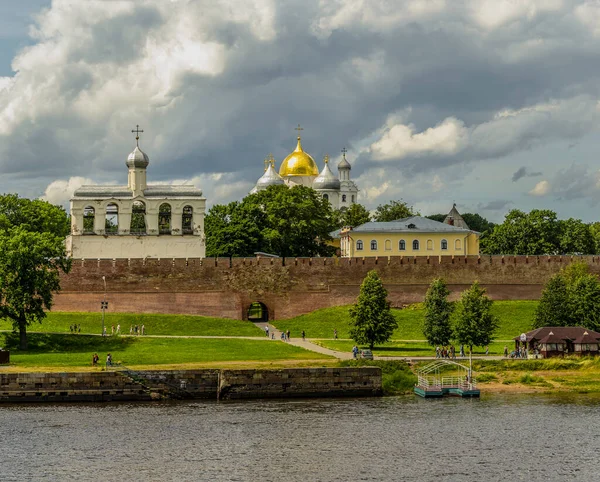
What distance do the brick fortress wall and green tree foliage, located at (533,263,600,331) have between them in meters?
11.9

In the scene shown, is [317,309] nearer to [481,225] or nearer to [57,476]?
[57,476]

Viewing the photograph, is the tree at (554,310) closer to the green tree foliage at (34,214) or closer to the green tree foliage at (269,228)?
the green tree foliage at (269,228)

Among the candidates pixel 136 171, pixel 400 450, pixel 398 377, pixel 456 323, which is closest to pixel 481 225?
pixel 136 171

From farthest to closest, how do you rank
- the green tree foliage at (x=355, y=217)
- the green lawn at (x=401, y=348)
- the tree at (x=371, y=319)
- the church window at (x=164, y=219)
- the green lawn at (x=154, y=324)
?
Answer: 1. the green tree foliage at (x=355, y=217)
2. the church window at (x=164, y=219)
3. the green lawn at (x=154, y=324)
4. the tree at (x=371, y=319)
5. the green lawn at (x=401, y=348)

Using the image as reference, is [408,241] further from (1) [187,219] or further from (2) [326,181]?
(2) [326,181]

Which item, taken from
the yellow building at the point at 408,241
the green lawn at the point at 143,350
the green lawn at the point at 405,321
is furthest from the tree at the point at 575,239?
the green lawn at the point at 143,350

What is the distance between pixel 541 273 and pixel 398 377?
86.9ft

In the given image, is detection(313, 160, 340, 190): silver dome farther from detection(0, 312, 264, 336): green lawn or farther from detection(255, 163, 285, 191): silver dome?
detection(0, 312, 264, 336): green lawn

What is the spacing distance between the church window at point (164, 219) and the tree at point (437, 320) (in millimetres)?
22845

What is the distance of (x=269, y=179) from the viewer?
115 metres

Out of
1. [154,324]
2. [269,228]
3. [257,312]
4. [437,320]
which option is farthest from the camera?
[269,228]

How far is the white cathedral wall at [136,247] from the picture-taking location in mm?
74812

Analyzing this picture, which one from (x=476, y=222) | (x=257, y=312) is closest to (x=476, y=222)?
(x=476, y=222)

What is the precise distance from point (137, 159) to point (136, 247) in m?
6.30
